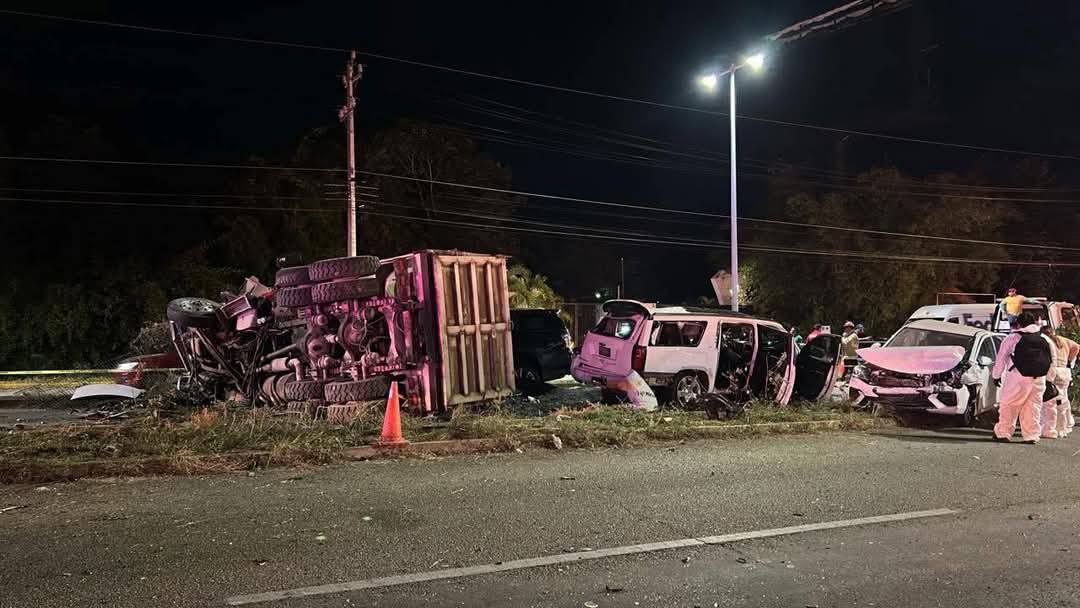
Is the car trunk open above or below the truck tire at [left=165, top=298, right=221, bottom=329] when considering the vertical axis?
below

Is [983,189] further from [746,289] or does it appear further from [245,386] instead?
[245,386]

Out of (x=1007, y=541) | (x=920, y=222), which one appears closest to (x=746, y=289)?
(x=920, y=222)

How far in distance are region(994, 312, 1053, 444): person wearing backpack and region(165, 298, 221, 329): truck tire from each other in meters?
11.0

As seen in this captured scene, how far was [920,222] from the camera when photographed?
3412 centimetres

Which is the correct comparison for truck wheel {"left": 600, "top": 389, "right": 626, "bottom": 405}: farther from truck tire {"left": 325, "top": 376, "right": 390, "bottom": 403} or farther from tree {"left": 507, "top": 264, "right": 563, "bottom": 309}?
tree {"left": 507, "top": 264, "right": 563, "bottom": 309}

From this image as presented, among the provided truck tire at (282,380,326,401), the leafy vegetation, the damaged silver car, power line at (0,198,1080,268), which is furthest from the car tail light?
power line at (0,198,1080,268)

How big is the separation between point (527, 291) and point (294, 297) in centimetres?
1804

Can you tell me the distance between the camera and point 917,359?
11516 mm

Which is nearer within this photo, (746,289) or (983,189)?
(983,189)

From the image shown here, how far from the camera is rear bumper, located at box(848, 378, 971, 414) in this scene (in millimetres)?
11219

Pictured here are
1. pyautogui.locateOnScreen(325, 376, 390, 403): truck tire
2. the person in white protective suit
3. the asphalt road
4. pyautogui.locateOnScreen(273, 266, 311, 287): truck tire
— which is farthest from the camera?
the person in white protective suit

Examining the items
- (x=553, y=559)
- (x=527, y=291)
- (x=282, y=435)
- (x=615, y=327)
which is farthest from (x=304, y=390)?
(x=527, y=291)

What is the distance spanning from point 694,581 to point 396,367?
5929 millimetres

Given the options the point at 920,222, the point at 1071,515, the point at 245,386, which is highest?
the point at 920,222
